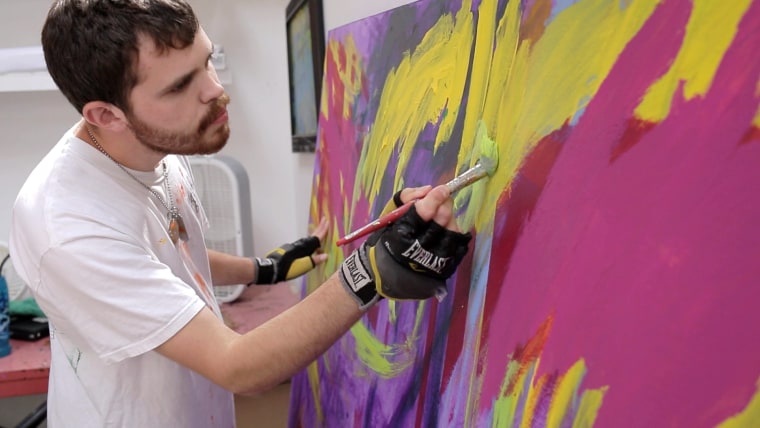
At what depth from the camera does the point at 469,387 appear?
2.23 ft

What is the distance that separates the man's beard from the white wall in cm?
153

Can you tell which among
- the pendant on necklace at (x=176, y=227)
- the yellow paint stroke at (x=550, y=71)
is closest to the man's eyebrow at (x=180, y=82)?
the pendant on necklace at (x=176, y=227)

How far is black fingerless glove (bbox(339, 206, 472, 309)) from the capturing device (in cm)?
71

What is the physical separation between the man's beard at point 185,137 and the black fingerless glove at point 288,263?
0.42 m

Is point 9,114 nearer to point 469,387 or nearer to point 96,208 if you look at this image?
point 96,208

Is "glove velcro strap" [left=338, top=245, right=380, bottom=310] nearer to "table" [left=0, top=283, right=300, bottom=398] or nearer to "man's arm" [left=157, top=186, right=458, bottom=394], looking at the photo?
"man's arm" [left=157, top=186, right=458, bottom=394]

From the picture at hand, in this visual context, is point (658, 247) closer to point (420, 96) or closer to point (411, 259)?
point (411, 259)

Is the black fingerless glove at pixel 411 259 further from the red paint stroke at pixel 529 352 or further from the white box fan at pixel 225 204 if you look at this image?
the white box fan at pixel 225 204

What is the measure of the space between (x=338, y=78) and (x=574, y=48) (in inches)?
32.5

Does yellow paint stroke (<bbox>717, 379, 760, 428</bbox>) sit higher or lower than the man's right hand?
higher

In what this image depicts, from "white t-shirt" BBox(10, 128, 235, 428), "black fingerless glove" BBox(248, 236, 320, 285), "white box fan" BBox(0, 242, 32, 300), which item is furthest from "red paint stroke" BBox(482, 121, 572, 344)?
"white box fan" BBox(0, 242, 32, 300)

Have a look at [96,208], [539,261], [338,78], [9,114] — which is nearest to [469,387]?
[539,261]

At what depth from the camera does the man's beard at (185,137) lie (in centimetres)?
104

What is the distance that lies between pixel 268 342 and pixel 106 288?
25cm
